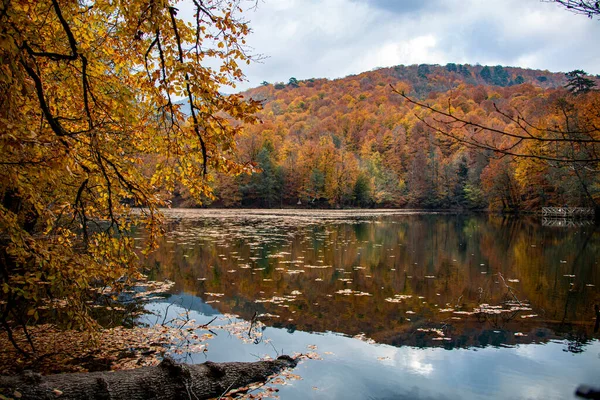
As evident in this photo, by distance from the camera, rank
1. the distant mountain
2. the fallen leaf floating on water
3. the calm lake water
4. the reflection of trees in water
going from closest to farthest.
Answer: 1. the calm lake water
2. the reflection of trees in water
3. the fallen leaf floating on water
4. the distant mountain

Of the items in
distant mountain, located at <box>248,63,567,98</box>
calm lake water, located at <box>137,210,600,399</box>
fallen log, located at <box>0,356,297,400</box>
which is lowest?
calm lake water, located at <box>137,210,600,399</box>

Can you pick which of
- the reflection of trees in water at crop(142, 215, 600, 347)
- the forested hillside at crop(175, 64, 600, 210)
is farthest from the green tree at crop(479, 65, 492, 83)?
the reflection of trees in water at crop(142, 215, 600, 347)

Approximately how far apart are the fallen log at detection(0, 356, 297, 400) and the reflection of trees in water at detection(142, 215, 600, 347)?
9.81ft

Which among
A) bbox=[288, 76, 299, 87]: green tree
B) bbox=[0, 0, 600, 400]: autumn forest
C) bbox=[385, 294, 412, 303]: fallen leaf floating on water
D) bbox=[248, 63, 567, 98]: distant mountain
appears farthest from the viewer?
bbox=[288, 76, 299, 87]: green tree

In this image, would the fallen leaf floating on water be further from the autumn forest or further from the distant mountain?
the distant mountain

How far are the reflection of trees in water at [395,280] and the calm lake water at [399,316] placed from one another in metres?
0.05

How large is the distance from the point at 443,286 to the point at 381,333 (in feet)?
16.4

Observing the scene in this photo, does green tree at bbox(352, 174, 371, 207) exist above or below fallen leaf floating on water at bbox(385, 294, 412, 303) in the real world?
above

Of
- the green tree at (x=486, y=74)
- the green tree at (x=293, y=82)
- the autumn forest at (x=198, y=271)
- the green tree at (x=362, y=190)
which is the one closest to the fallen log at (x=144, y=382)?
the autumn forest at (x=198, y=271)

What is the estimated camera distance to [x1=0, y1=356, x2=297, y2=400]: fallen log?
4.36 m

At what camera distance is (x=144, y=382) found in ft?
16.5

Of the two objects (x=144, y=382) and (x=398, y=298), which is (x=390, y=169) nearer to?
(x=398, y=298)

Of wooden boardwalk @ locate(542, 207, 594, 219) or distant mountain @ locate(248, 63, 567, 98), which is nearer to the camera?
wooden boardwalk @ locate(542, 207, 594, 219)

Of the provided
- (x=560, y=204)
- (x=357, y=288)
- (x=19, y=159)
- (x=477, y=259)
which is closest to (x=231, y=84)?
(x=19, y=159)
